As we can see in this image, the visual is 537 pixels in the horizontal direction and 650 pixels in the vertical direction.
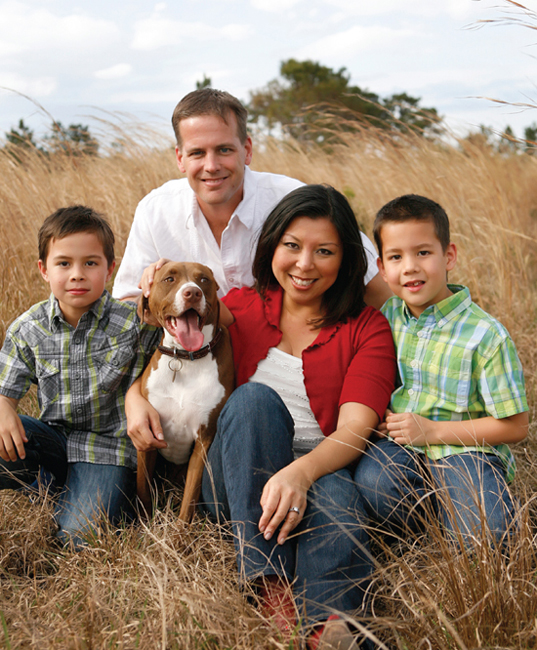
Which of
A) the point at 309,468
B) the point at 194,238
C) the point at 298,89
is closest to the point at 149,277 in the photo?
the point at 194,238

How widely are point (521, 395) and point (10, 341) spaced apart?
2.14 meters

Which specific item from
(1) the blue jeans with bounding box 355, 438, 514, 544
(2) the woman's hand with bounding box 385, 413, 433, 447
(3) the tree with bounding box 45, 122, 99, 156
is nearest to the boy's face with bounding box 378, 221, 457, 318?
(2) the woman's hand with bounding box 385, 413, 433, 447

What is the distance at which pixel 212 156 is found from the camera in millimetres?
2908

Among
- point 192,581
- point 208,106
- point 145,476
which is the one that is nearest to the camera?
point 192,581

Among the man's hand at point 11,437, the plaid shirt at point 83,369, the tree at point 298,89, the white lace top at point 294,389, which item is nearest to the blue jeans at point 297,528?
the white lace top at point 294,389

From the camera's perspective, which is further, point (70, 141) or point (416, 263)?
point (70, 141)

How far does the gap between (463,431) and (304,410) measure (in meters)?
0.64

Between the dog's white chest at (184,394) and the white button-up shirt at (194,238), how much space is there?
31.5 inches

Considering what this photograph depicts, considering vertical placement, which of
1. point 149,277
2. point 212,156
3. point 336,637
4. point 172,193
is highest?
point 212,156

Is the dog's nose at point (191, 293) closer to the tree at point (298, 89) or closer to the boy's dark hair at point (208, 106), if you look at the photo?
the boy's dark hair at point (208, 106)

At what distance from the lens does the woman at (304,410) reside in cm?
183

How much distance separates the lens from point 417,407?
2.27m

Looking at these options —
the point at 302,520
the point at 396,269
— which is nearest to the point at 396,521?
the point at 302,520

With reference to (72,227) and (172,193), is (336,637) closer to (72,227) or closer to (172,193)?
(72,227)
